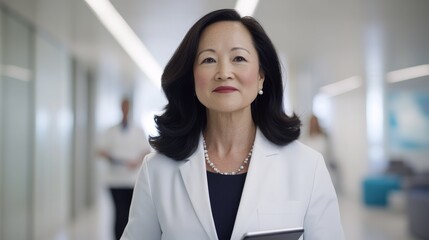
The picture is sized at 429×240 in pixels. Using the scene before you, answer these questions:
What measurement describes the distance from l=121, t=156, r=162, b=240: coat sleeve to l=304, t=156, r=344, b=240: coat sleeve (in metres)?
0.50

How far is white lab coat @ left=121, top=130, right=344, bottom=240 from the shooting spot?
60.2 inches

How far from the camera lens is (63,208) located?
27.3 feet

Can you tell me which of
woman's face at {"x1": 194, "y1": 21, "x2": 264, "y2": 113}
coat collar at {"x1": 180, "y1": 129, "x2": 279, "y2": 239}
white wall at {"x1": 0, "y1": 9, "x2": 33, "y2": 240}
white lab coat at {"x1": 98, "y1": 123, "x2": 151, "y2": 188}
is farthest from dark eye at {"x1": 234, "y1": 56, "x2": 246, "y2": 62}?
white wall at {"x1": 0, "y1": 9, "x2": 33, "y2": 240}

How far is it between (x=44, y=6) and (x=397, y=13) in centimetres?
428

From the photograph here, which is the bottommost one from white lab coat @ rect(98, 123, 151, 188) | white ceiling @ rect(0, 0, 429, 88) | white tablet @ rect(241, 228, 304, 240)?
white tablet @ rect(241, 228, 304, 240)

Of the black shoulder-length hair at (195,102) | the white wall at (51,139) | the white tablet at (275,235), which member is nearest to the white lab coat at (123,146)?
the white wall at (51,139)

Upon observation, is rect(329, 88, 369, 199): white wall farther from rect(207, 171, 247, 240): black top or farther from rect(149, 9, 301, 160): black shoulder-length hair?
rect(207, 171, 247, 240): black top

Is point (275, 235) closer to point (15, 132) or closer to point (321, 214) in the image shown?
point (321, 214)

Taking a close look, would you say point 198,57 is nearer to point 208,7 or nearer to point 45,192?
point 208,7

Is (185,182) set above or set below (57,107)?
below

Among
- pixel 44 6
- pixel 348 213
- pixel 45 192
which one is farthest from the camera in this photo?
pixel 348 213

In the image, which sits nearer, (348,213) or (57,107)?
(57,107)

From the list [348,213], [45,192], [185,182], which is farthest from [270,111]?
[348,213]

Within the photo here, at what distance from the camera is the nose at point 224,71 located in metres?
1.49
